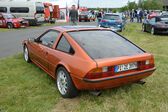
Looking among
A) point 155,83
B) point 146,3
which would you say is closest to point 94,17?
point 146,3

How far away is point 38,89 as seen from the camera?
5.81 meters

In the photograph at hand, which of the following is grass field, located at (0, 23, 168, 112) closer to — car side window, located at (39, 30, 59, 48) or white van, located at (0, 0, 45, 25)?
car side window, located at (39, 30, 59, 48)

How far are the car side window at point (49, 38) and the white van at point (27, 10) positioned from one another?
22.8m

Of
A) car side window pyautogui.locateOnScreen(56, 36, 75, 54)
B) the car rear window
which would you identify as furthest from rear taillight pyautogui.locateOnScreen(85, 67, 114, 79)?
car side window pyautogui.locateOnScreen(56, 36, 75, 54)

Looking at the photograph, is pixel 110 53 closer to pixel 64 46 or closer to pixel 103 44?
pixel 103 44

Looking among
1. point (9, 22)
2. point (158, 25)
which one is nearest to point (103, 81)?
point (158, 25)

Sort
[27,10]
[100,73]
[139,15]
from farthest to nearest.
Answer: [139,15], [27,10], [100,73]

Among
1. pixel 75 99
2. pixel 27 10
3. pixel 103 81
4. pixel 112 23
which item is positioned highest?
pixel 27 10

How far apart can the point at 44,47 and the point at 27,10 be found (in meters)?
23.9

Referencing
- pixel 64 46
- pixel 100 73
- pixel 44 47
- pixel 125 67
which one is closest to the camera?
pixel 100 73

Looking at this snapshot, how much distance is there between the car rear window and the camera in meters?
5.06

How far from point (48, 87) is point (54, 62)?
636 millimetres

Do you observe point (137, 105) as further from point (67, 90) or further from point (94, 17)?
point (94, 17)

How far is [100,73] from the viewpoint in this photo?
467 cm
